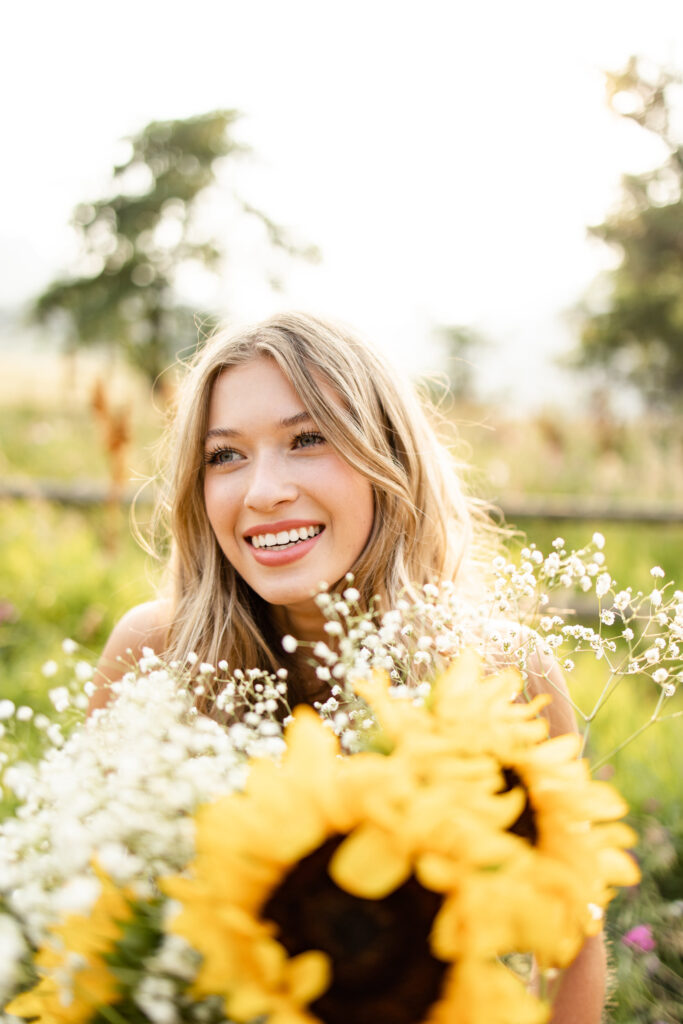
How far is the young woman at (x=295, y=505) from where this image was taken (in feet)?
6.15

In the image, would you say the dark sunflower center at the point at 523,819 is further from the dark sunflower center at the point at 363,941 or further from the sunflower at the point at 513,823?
the dark sunflower center at the point at 363,941

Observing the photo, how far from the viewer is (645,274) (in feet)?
43.9

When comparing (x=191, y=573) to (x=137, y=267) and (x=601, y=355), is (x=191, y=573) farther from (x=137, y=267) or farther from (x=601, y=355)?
(x=137, y=267)

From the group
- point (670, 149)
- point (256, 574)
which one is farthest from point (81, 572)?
point (670, 149)

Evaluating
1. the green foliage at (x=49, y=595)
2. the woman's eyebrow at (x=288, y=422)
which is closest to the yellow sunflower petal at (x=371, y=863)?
the woman's eyebrow at (x=288, y=422)

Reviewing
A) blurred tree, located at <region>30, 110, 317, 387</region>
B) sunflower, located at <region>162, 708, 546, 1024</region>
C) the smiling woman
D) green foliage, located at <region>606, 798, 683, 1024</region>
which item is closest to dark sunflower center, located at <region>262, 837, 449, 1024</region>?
sunflower, located at <region>162, 708, 546, 1024</region>

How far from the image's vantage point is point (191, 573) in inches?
91.9

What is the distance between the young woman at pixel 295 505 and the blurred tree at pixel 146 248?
18.0m

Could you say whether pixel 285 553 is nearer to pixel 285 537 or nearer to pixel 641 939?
pixel 285 537

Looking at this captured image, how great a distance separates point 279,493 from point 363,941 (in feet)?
4.12

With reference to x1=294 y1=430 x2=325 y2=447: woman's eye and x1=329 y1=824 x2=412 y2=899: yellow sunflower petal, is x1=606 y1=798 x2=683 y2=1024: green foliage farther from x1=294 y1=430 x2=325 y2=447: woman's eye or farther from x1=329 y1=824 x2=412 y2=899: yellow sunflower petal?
x1=329 y1=824 x2=412 y2=899: yellow sunflower petal

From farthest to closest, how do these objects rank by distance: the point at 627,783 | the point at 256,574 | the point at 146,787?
the point at 627,783 → the point at 256,574 → the point at 146,787

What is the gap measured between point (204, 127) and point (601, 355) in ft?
36.6

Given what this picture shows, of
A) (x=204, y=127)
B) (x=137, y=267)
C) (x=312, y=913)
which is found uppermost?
(x=204, y=127)
